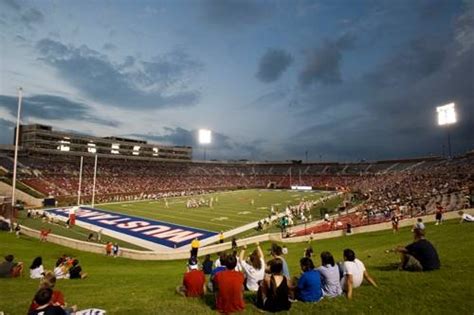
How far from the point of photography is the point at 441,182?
4075 cm

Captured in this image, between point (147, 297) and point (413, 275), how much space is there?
6.97 metres

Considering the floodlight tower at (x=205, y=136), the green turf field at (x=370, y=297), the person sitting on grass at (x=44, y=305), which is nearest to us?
the person sitting on grass at (x=44, y=305)

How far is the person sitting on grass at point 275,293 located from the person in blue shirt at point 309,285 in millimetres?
610

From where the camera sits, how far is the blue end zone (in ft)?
90.0

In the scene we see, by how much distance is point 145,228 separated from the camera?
32.1m

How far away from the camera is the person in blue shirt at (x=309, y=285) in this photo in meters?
6.44

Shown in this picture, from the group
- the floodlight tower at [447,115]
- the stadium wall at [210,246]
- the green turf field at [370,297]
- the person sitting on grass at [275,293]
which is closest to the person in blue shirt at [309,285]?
the green turf field at [370,297]

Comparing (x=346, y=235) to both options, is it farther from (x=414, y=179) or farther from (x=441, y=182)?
(x=414, y=179)

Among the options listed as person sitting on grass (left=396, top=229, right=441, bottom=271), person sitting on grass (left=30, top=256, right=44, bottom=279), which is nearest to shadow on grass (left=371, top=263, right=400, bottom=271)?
person sitting on grass (left=396, top=229, right=441, bottom=271)

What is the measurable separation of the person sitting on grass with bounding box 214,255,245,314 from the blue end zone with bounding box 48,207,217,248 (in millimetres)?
20115

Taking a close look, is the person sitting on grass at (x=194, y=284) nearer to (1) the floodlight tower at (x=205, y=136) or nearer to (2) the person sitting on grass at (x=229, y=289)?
(2) the person sitting on grass at (x=229, y=289)

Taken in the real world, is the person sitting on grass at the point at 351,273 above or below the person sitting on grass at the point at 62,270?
above

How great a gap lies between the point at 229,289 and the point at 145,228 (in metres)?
28.3

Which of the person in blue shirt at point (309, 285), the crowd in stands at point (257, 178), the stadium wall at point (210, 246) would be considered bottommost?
the stadium wall at point (210, 246)
